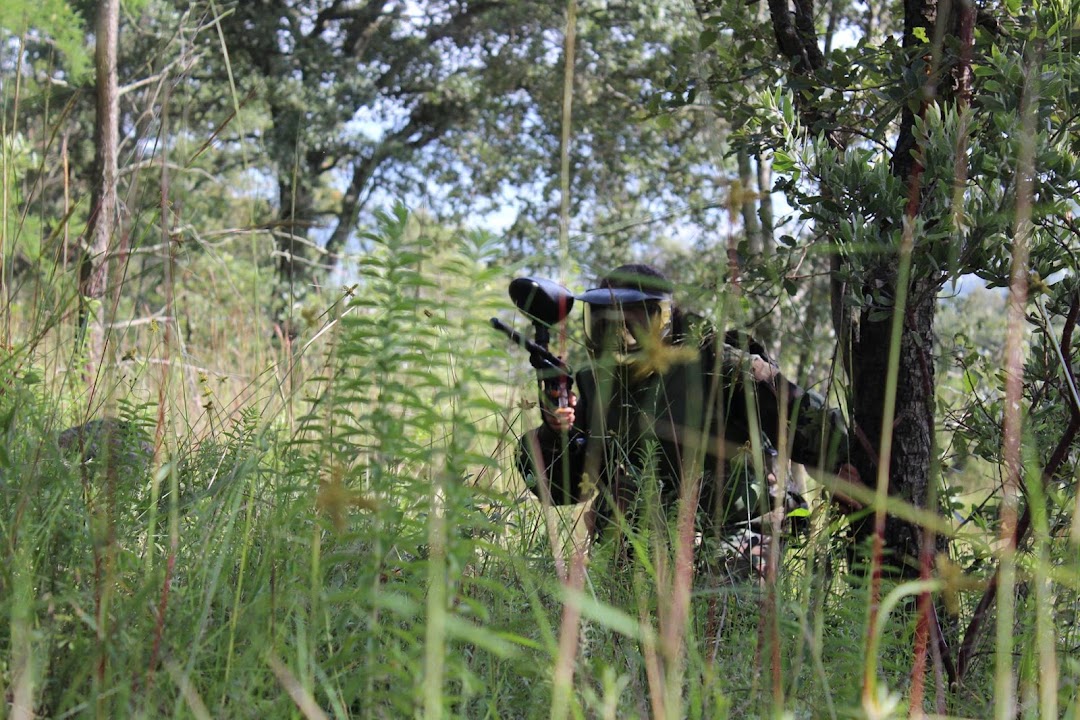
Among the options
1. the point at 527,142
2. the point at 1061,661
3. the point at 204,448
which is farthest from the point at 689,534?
the point at 527,142

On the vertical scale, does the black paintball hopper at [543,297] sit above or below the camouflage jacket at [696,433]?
above

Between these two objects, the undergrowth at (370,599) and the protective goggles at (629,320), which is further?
the protective goggles at (629,320)

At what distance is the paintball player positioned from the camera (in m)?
2.31

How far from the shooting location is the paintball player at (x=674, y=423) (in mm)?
2309

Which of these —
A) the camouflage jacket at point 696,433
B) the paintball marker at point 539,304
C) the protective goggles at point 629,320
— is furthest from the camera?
the protective goggles at point 629,320

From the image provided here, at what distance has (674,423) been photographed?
9.58 feet

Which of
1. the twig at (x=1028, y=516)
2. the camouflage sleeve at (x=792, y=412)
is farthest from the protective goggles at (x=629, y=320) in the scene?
the twig at (x=1028, y=516)

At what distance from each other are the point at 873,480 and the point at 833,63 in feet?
3.55

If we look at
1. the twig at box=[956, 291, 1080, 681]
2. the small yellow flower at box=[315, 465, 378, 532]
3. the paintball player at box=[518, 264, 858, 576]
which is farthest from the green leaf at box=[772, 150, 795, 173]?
the small yellow flower at box=[315, 465, 378, 532]

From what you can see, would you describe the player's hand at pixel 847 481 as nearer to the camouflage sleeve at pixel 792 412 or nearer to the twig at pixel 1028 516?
the camouflage sleeve at pixel 792 412

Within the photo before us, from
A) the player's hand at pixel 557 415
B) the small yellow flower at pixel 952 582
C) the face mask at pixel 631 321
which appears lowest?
the small yellow flower at pixel 952 582

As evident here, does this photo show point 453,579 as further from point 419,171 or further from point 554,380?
point 419,171

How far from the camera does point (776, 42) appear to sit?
2.76 m

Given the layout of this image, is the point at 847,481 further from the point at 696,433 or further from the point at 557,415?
the point at 557,415
